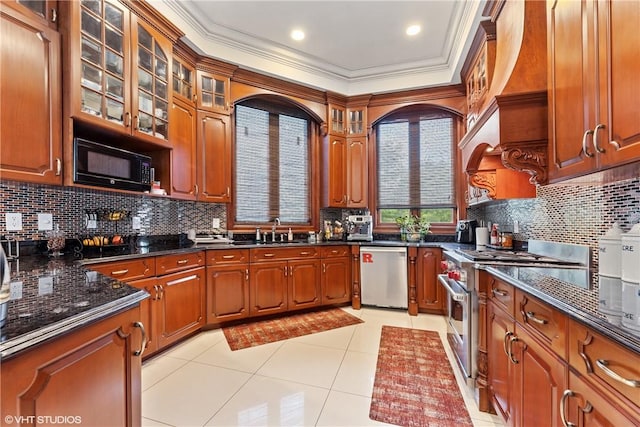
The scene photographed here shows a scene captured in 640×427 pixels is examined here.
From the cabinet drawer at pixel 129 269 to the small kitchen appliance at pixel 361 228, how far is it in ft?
7.99

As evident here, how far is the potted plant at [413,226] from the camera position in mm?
3795

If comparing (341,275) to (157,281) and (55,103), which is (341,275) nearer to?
(157,281)

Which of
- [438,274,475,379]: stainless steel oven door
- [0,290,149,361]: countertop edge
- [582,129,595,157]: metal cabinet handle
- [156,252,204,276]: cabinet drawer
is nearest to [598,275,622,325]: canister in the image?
[582,129,595,157]: metal cabinet handle

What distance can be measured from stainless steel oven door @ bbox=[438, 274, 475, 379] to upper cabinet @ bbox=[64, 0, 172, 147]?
2.85 metres

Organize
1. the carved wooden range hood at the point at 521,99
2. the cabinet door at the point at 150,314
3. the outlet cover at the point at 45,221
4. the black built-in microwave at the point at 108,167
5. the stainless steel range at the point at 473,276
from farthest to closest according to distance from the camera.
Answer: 1. the cabinet door at the point at 150,314
2. the outlet cover at the point at 45,221
3. the black built-in microwave at the point at 108,167
4. the stainless steel range at the point at 473,276
5. the carved wooden range hood at the point at 521,99

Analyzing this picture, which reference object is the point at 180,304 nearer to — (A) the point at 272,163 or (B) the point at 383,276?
(A) the point at 272,163

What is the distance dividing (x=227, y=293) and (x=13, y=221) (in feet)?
5.73

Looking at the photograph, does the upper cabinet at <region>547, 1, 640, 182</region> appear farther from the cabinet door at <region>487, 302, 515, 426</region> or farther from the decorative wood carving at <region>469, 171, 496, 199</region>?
the decorative wood carving at <region>469, 171, 496, 199</region>

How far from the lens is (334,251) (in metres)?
3.62

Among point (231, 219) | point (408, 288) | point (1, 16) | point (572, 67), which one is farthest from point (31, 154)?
point (408, 288)

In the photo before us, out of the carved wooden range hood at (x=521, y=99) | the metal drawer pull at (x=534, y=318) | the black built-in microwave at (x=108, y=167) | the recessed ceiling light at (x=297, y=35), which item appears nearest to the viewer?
the metal drawer pull at (x=534, y=318)

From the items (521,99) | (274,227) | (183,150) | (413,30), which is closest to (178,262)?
(183,150)

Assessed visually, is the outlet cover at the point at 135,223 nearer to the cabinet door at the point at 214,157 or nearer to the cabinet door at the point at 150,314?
the cabinet door at the point at 214,157

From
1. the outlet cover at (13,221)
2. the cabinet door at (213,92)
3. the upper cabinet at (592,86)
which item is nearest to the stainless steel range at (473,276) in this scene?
the upper cabinet at (592,86)
